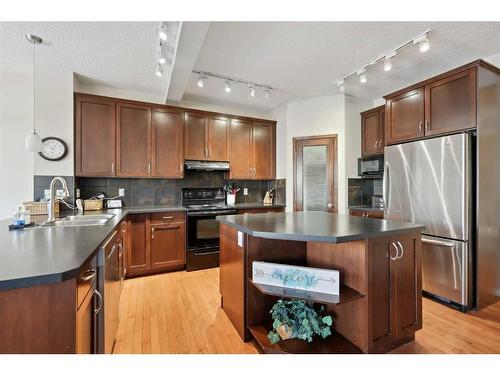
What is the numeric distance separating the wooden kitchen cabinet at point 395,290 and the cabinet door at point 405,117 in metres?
1.59

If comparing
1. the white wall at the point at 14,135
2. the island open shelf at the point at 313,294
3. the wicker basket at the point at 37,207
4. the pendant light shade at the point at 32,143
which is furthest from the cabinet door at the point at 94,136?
the island open shelf at the point at 313,294

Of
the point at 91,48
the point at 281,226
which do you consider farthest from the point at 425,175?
the point at 91,48

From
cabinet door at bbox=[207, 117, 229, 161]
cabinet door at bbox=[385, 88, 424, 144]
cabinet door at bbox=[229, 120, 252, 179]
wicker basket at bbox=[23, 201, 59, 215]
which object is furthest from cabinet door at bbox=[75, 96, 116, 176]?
cabinet door at bbox=[385, 88, 424, 144]

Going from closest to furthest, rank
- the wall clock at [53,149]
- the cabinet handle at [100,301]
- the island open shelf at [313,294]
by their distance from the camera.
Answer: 1. the cabinet handle at [100,301]
2. the island open shelf at [313,294]
3. the wall clock at [53,149]

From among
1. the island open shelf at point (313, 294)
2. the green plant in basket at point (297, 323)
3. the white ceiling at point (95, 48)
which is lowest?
the green plant in basket at point (297, 323)

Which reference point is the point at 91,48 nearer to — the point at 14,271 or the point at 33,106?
the point at 33,106

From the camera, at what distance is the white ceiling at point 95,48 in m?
2.14

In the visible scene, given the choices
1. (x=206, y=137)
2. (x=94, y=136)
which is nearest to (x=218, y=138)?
(x=206, y=137)

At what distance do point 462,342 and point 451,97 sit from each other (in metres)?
2.22

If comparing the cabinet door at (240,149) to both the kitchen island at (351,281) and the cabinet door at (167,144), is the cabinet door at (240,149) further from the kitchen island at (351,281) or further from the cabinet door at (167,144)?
the kitchen island at (351,281)

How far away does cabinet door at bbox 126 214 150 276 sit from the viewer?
10.2 feet

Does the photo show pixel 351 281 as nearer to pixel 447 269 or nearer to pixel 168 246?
pixel 447 269

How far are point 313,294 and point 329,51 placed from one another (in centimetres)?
243

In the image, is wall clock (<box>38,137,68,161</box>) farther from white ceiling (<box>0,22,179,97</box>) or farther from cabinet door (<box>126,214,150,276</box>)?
cabinet door (<box>126,214,150,276</box>)
